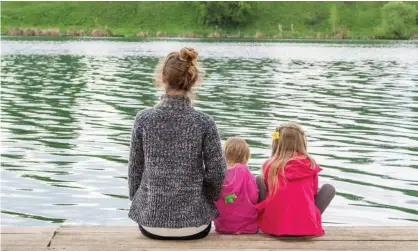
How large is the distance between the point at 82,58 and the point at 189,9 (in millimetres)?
81264

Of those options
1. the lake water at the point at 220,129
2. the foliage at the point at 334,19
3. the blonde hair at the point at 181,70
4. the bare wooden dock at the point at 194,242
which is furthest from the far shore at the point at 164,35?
the blonde hair at the point at 181,70

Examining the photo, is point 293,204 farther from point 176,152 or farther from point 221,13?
point 221,13

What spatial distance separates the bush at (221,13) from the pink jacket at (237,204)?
117 m

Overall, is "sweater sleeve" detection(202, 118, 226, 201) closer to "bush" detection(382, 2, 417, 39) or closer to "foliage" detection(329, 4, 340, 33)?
"bush" detection(382, 2, 417, 39)

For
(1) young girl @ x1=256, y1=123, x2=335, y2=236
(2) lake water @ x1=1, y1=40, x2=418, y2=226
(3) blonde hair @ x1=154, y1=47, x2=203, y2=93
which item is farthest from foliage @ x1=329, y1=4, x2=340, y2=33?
(3) blonde hair @ x1=154, y1=47, x2=203, y2=93

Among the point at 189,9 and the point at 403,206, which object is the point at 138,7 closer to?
the point at 189,9

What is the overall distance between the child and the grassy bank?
104 m

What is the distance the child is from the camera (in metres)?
6.87

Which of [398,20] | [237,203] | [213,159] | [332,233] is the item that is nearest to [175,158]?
[213,159]

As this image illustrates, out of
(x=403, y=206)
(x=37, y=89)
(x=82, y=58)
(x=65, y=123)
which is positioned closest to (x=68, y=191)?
(x=403, y=206)

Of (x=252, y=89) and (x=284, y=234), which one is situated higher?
(x=284, y=234)

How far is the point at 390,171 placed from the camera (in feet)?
43.8

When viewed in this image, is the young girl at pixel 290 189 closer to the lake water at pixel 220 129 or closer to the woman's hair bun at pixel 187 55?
the woman's hair bun at pixel 187 55

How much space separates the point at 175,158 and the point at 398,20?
104m
